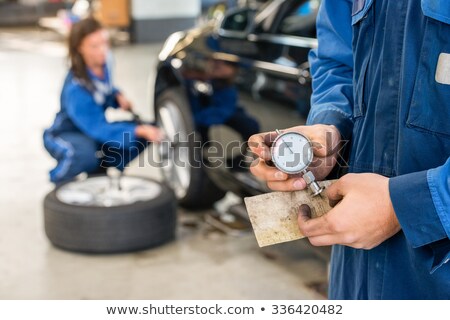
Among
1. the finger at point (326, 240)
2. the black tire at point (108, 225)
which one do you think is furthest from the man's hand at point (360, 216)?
the black tire at point (108, 225)

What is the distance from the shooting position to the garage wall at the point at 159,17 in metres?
14.3

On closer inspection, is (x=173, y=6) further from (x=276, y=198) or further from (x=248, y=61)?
(x=276, y=198)

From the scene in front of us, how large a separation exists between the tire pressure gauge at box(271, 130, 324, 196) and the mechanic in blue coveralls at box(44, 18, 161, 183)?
2.90m

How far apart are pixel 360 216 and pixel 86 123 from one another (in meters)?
3.28

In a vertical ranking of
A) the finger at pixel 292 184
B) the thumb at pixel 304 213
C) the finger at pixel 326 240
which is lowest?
the finger at pixel 326 240

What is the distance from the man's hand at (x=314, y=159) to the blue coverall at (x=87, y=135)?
2876 mm

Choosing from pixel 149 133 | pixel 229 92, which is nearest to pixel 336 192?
pixel 229 92

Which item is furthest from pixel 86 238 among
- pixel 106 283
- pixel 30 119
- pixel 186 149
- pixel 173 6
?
pixel 173 6

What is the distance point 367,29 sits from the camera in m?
1.50

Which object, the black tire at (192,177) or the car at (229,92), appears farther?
the black tire at (192,177)

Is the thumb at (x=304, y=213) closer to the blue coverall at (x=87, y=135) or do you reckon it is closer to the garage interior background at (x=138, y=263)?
the garage interior background at (x=138, y=263)

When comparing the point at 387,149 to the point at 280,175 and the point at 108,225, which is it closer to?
the point at 280,175

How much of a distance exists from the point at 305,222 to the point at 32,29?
1732 cm

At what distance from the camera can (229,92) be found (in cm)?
389
